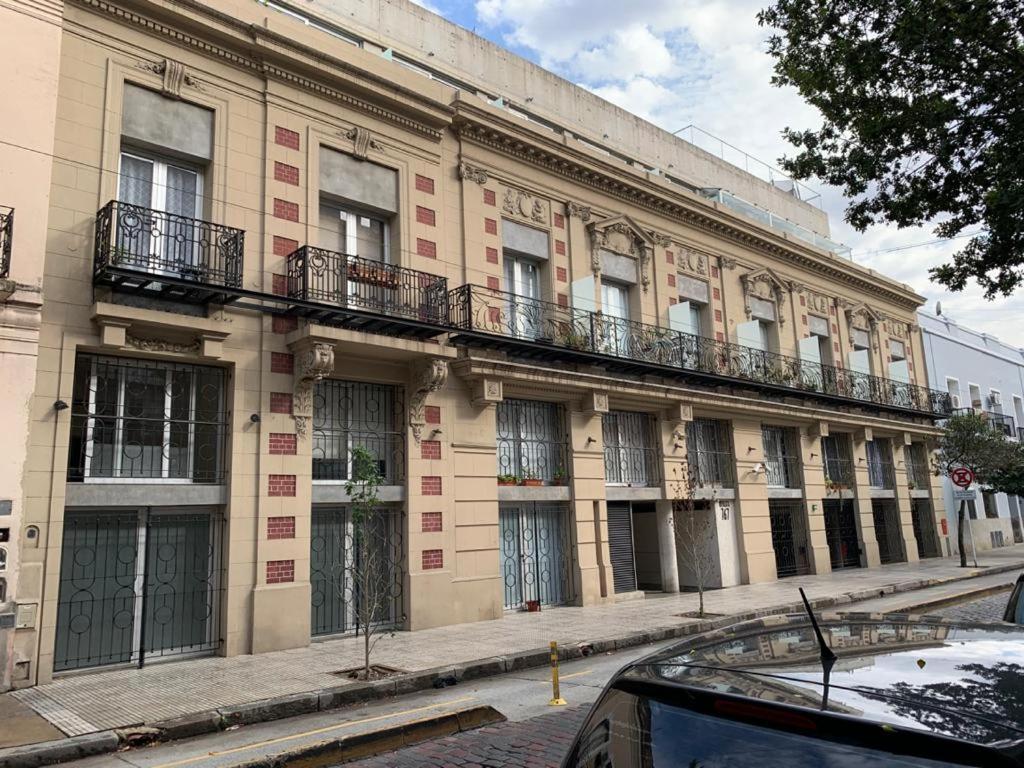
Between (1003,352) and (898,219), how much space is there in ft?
102

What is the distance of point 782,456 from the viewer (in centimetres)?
2278

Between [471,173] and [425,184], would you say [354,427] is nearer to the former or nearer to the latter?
[425,184]

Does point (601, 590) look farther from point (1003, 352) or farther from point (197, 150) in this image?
point (1003, 352)

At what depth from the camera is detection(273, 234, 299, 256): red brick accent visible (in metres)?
13.0

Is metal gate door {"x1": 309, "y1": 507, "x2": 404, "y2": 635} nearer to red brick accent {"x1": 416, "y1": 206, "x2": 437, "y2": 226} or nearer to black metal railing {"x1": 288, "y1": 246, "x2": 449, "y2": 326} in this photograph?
black metal railing {"x1": 288, "y1": 246, "x2": 449, "y2": 326}

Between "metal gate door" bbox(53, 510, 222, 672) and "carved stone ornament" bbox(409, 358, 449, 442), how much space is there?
387 centimetres

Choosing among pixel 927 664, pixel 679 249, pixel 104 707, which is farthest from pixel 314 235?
pixel 927 664

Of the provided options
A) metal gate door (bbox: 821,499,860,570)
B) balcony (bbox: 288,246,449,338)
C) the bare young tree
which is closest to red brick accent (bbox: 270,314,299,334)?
balcony (bbox: 288,246,449,338)

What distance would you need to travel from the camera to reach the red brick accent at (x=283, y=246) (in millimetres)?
12953

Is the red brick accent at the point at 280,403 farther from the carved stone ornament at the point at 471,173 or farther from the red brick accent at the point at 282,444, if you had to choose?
the carved stone ornament at the point at 471,173

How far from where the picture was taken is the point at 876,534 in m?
26.3

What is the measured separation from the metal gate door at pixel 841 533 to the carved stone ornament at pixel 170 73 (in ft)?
69.1

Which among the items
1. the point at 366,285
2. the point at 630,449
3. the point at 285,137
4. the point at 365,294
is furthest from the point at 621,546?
the point at 285,137

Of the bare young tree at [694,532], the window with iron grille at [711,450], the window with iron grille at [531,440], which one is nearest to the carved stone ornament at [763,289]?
the window with iron grille at [711,450]
